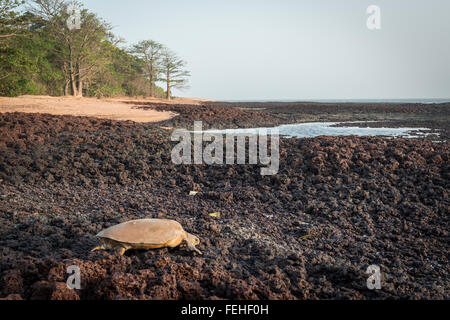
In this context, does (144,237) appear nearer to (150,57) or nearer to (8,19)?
(8,19)

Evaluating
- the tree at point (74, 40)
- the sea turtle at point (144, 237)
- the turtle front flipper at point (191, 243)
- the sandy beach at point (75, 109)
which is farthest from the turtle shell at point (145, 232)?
the tree at point (74, 40)

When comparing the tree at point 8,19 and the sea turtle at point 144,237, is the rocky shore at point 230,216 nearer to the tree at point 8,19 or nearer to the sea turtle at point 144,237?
the sea turtle at point 144,237

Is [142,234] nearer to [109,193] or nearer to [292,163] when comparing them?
[109,193]

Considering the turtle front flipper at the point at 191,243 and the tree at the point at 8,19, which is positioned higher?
the tree at the point at 8,19

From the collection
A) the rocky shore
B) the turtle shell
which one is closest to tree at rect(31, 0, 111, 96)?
the rocky shore

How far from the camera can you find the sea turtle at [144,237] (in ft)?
13.4

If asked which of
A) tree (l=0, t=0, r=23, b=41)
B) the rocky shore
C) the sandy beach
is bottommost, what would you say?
the rocky shore

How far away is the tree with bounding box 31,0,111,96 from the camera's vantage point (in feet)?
95.6

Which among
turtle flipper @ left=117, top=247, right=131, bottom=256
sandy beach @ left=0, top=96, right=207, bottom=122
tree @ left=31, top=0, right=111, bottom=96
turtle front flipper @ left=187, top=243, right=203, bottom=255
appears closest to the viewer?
turtle flipper @ left=117, top=247, right=131, bottom=256

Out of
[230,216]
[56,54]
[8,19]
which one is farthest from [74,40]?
[230,216]

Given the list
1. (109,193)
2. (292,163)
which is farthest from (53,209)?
(292,163)

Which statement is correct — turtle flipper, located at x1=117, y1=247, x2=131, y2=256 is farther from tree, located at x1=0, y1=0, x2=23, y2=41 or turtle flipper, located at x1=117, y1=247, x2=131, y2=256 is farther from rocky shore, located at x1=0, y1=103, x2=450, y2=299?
tree, located at x1=0, y1=0, x2=23, y2=41

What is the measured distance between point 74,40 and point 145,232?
30.9 metres
